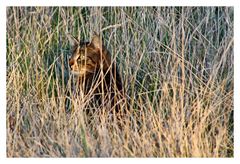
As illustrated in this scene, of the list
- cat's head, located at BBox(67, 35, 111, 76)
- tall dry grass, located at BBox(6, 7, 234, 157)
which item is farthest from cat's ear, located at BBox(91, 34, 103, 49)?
tall dry grass, located at BBox(6, 7, 234, 157)

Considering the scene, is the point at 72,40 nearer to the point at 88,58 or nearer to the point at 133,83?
the point at 88,58

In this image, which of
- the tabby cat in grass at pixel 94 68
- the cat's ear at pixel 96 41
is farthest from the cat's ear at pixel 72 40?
the cat's ear at pixel 96 41

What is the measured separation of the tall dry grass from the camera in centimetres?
541

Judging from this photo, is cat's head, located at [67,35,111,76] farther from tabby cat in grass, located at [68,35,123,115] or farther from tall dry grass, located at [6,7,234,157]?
tall dry grass, located at [6,7,234,157]

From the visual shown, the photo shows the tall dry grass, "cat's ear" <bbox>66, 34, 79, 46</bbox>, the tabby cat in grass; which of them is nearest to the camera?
the tall dry grass

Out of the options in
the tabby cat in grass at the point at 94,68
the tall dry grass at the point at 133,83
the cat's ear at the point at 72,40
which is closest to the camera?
the tall dry grass at the point at 133,83

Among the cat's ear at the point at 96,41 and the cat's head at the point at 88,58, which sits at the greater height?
the cat's ear at the point at 96,41

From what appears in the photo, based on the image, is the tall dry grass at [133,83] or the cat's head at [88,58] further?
the cat's head at [88,58]

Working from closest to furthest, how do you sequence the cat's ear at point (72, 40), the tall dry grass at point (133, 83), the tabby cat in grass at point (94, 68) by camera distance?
the tall dry grass at point (133, 83), the tabby cat in grass at point (94, 68), the cat's ear at point (72, 40)

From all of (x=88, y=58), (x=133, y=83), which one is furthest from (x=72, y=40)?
(x=133, y=83)

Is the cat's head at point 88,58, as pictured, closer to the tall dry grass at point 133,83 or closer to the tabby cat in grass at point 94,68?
the tabby cat in grass at point 94,68

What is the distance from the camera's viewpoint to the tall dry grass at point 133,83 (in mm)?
5414

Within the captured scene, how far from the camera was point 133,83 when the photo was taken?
602 centimetres

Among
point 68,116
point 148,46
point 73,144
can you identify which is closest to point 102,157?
point 73,144
